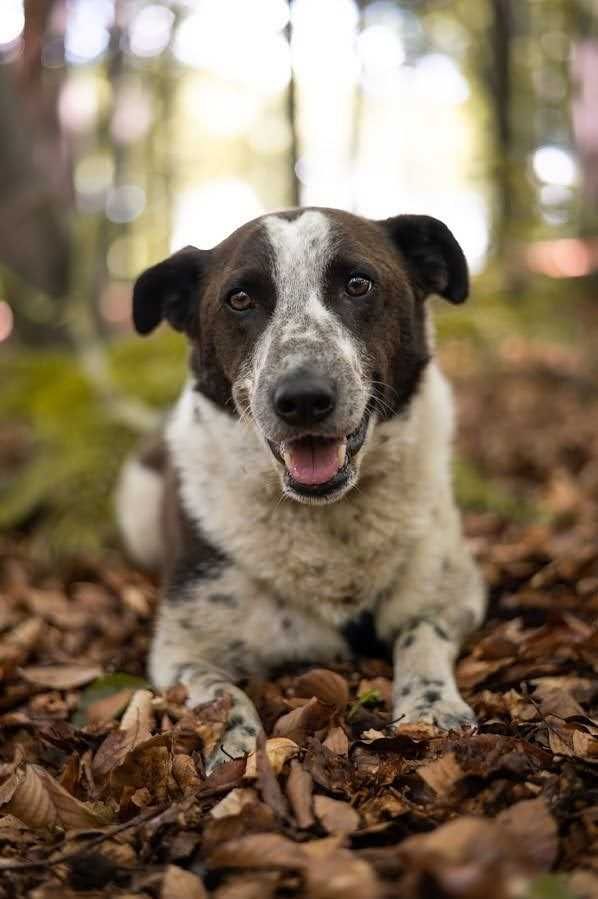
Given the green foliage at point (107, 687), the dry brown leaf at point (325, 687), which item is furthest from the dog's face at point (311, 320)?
the green foliage at point (107, 687)

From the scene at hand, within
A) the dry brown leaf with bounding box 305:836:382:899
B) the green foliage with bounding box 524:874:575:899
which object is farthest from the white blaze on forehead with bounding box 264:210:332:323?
the green foliage with bounding box 524:874:575:899

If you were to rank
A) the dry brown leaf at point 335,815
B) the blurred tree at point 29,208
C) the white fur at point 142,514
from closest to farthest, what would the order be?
the dry brown leaf at point 335,815, the white fur at point 142,514, the blurred tree at point 29,208

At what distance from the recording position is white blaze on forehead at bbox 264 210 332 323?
2.99 m

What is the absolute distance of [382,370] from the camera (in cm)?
308

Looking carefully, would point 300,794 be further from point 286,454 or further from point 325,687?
point 286,454

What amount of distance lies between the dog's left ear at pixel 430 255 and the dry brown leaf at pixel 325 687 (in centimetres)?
150

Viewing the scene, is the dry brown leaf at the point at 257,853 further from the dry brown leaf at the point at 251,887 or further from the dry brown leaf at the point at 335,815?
the dry brown leaf at the point at 335,815

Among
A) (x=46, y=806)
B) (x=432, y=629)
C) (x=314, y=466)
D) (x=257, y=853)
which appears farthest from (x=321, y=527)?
(x=257, y=853)

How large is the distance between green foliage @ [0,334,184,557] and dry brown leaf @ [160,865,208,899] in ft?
11.0

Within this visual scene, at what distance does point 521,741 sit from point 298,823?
62 centimetres

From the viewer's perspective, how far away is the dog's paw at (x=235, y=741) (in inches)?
101

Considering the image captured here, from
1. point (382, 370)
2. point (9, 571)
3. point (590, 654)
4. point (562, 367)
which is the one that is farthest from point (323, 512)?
point (562, 367)

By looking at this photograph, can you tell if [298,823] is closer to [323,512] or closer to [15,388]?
[323,512]

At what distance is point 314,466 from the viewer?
2.85 m
